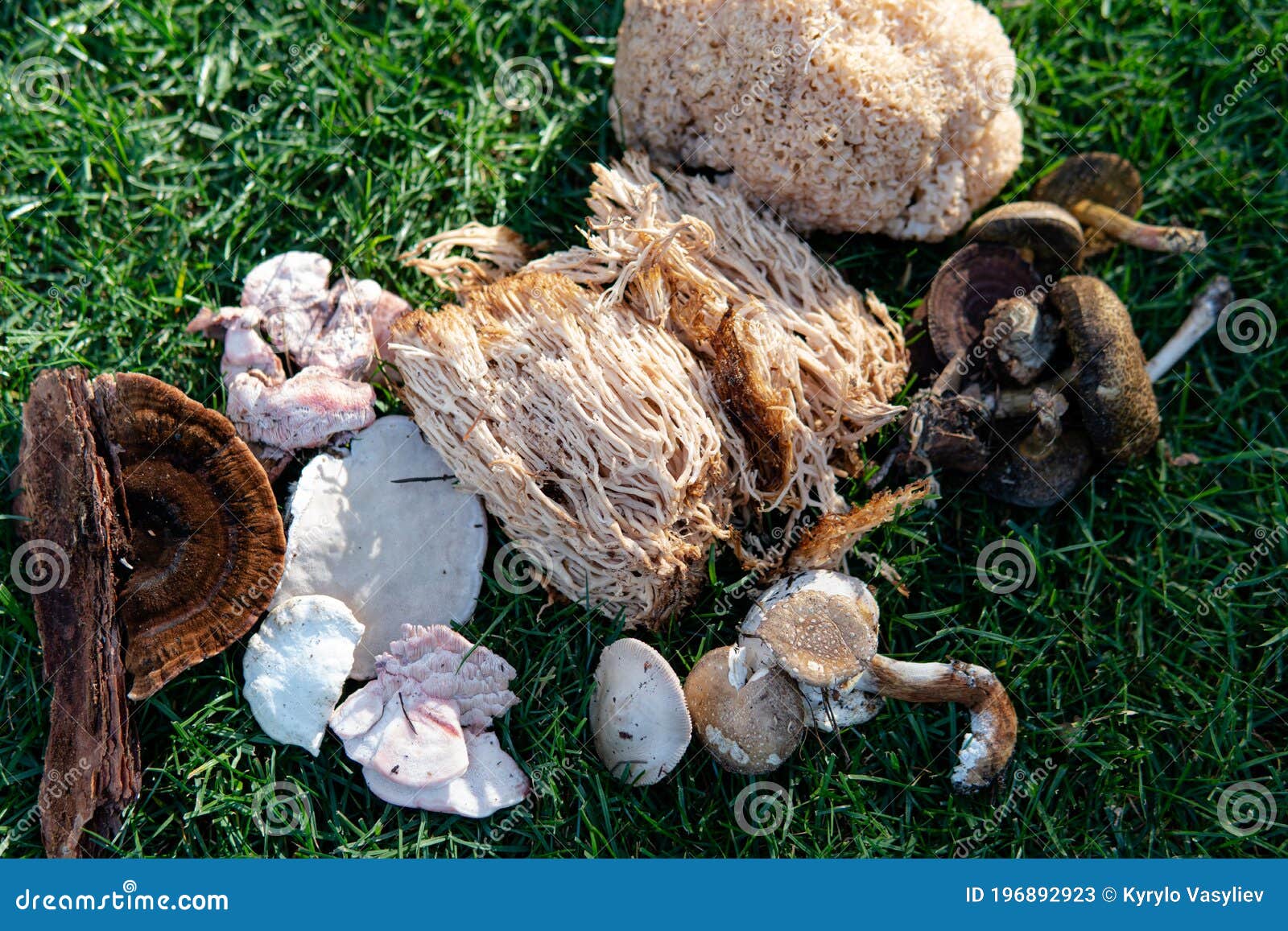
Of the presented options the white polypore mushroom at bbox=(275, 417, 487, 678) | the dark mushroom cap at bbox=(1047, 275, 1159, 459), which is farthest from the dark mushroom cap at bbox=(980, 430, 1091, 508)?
the white polypore mushroom at bbox=(275, 417, 487, 678)

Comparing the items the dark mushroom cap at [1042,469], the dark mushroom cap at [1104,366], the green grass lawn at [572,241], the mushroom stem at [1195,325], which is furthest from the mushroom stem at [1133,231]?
the dark mushroom cap at [1042,469]

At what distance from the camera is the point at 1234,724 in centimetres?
442

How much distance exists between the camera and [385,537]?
438 centimetres

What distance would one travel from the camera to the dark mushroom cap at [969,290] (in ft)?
14.8

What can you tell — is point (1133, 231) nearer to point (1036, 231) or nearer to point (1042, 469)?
point (1036, 231)

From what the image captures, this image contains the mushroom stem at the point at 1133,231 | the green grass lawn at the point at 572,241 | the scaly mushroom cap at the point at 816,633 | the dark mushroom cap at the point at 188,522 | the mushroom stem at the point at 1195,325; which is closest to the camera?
the scaly mushroom cap at the point at 816,633

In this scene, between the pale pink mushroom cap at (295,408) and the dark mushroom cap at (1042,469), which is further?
the dark mushroom cap at (1042,469)

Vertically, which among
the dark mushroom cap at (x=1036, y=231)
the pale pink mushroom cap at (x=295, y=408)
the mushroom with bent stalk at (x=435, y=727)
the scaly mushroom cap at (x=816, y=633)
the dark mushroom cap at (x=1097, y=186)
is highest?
the dark mushroom cap at (x=1097, y=186)

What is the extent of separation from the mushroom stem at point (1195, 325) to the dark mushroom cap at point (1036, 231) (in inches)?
25.3

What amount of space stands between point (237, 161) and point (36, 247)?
1131mm

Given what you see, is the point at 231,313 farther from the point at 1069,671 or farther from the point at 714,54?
the point at 1069,671

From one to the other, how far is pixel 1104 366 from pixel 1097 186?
1319 mm

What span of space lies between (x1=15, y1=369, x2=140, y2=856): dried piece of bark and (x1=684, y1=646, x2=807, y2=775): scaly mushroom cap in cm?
251

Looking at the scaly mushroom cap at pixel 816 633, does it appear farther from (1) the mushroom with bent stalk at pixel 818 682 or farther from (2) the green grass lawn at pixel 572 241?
(2) the green grass lawn at pixel 572 241
